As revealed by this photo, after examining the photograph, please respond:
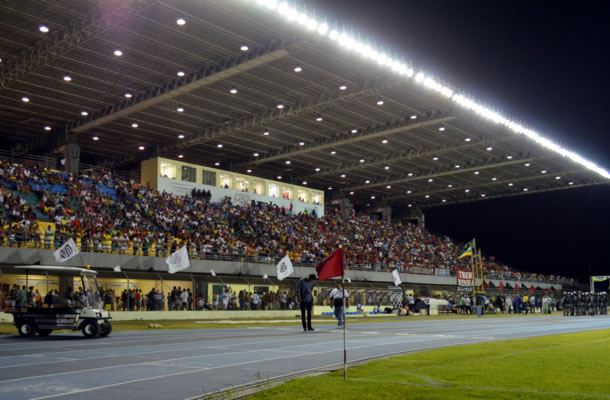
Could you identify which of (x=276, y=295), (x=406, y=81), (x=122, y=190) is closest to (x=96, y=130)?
(x=122, y=190)

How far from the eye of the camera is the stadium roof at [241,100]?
1148 inches

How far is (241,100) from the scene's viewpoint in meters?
39.9

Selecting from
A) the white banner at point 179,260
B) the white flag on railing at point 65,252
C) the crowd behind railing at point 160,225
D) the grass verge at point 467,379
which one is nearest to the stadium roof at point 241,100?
the crowd behind railing at point 160,225

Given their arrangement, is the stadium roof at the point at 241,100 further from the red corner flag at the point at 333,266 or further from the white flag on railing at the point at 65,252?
the red corner flag at the point at 333,266

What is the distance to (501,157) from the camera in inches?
2240

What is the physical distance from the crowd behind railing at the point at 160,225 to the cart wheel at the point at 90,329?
1542cm

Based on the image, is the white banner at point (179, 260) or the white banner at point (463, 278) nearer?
the white banner at point (179, 260)

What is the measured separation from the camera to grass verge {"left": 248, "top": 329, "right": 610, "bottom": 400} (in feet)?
23.7

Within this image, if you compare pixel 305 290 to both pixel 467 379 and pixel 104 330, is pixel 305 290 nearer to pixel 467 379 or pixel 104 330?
pixel 104 330

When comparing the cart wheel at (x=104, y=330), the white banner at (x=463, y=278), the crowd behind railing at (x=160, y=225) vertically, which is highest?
the crowd behind railing at (x=160, y=225)

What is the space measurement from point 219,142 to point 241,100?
10758 mm

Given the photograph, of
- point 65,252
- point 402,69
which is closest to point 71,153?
point 65,252

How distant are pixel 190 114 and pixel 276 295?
13.8 meters

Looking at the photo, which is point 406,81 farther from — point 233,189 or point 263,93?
point 233,189
